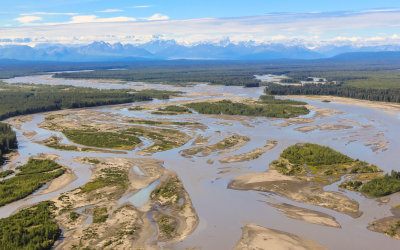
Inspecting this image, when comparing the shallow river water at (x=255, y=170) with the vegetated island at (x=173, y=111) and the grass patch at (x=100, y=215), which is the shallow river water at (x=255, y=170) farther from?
the grass patch at (x=100, y=215)

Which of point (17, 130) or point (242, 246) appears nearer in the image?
point (242, 246)

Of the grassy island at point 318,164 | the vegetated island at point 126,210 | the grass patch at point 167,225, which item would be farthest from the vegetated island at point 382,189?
the grass patch at point 167,225

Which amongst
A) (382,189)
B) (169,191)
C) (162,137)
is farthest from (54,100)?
(382,189)

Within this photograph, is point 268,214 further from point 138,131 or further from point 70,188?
point 138,131

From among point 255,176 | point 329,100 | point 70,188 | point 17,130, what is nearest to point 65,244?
point 70,188

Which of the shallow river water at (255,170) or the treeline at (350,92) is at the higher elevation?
the treeline at (350,92)

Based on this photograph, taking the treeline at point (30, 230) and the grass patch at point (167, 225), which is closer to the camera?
the treeline at point (30, 230)

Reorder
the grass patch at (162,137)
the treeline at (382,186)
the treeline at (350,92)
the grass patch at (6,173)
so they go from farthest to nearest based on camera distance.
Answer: the treeline at (350,92) → the grass patch at (162,137) → the grass patch at (6,173) → the treeline at (382,186)
